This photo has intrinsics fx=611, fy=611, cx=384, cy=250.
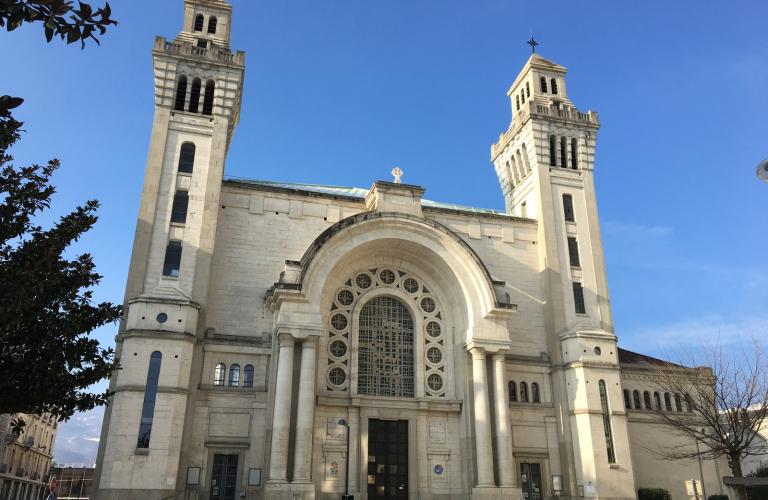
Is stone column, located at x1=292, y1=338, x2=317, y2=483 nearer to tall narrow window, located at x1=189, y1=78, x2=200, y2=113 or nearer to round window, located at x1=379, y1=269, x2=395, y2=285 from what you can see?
round window, located at x1=379, y1=269, x2=395, y2=285

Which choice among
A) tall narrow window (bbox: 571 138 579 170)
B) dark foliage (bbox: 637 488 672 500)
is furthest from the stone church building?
tall narrow window (bbox: 571 138 579 170)

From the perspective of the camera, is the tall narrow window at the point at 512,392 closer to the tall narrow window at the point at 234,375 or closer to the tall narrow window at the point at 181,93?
the tall narrow window at the point at 234,375

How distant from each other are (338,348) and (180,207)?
10528 mm

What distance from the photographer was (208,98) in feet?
109

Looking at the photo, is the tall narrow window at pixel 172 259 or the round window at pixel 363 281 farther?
the round window at pixel 363 281

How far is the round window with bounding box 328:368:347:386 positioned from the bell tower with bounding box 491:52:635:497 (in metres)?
11.4

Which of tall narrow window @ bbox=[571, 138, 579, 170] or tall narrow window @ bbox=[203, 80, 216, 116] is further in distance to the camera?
tall narrow window @ bbox=[571, 138, 579, 170]

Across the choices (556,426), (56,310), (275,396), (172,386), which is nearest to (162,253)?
(172,386)

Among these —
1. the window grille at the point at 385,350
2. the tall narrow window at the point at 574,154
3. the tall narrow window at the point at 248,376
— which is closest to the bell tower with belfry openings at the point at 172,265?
the tall narrow window at the point at 248,376

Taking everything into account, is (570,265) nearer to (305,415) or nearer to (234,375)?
(305,415)

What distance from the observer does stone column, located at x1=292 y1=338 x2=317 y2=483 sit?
25750 mm

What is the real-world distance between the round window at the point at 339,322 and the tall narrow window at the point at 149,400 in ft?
28.0

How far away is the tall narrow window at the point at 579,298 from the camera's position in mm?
34312

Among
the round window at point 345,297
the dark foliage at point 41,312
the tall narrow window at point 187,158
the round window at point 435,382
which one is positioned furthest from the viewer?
the round window at point 345,297
